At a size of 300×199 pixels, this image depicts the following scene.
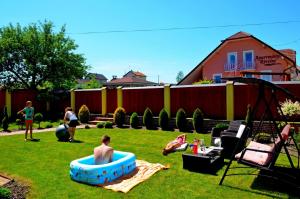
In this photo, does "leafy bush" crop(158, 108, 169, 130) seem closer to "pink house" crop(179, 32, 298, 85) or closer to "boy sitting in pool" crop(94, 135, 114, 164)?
"boy sitting in pool" crop(94, 135, 114, 164)

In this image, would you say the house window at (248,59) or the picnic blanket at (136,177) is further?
the house window at (248,59)

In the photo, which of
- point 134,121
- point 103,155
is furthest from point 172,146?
point 134,121

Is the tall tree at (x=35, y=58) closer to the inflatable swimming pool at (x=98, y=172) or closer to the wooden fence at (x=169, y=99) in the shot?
the wooden fence at (x=169, y=99)

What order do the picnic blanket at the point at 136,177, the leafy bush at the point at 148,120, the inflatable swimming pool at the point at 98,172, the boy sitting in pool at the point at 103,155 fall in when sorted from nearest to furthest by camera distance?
the picnic blanket at the point at 136,177
the inflatable swimming pool at the point at 98,172
the boy sitting in pool at the point at 103,155
the leafy bush at the point at 148,120

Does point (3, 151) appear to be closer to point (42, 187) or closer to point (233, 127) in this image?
point (42, 187)

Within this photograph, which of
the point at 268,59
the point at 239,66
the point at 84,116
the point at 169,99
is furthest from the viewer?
the point at 239,66

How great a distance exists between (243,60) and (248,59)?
0.48 m

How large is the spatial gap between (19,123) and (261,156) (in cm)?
1495

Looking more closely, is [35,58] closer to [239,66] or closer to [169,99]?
[169,99]

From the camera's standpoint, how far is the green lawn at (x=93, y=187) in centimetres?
579

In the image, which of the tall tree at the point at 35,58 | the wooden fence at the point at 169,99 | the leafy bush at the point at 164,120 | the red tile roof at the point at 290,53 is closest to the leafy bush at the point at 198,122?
the wooden fence at the point at 169,99

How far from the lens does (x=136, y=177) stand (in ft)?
22.3

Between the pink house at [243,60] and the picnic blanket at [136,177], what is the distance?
21.1 meters

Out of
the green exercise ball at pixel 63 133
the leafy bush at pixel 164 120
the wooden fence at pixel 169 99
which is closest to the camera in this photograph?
the green exercise ball at pixel 63 133
